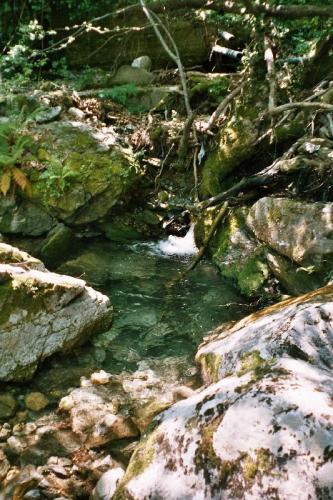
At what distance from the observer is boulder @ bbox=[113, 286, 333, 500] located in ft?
7.67

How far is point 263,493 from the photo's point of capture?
2.30 metres

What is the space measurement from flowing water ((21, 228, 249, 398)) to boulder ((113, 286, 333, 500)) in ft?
6.23

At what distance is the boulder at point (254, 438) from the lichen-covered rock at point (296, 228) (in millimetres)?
2058

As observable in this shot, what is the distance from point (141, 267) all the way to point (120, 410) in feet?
9.74

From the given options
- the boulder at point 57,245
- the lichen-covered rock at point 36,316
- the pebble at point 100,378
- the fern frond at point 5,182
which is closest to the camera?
the lichen-covered rock at point 36,316

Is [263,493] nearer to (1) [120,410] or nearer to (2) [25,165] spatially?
(1) [120,410]

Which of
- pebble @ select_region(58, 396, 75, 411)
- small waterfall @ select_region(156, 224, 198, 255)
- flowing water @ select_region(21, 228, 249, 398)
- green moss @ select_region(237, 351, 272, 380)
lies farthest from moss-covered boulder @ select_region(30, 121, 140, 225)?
green moss @ select_region(237, 351, 272, 380)

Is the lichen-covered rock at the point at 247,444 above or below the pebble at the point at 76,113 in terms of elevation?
below

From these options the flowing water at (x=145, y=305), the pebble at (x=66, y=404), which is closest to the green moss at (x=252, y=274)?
the flowing water at (x=145, y=305)

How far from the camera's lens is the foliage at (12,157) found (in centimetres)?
696

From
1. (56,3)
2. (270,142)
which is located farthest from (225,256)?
(56,3)

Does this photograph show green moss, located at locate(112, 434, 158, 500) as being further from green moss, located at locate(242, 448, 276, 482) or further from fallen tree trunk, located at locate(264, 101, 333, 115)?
fallen tree trunk, located at locate(264, 101, 333, 115)

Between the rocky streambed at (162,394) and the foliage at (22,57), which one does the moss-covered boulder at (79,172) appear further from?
the foliage at (22,57)

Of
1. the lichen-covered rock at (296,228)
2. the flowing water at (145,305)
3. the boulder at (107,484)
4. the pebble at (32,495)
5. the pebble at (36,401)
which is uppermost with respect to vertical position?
the lichen-covered rock at (296,228)
